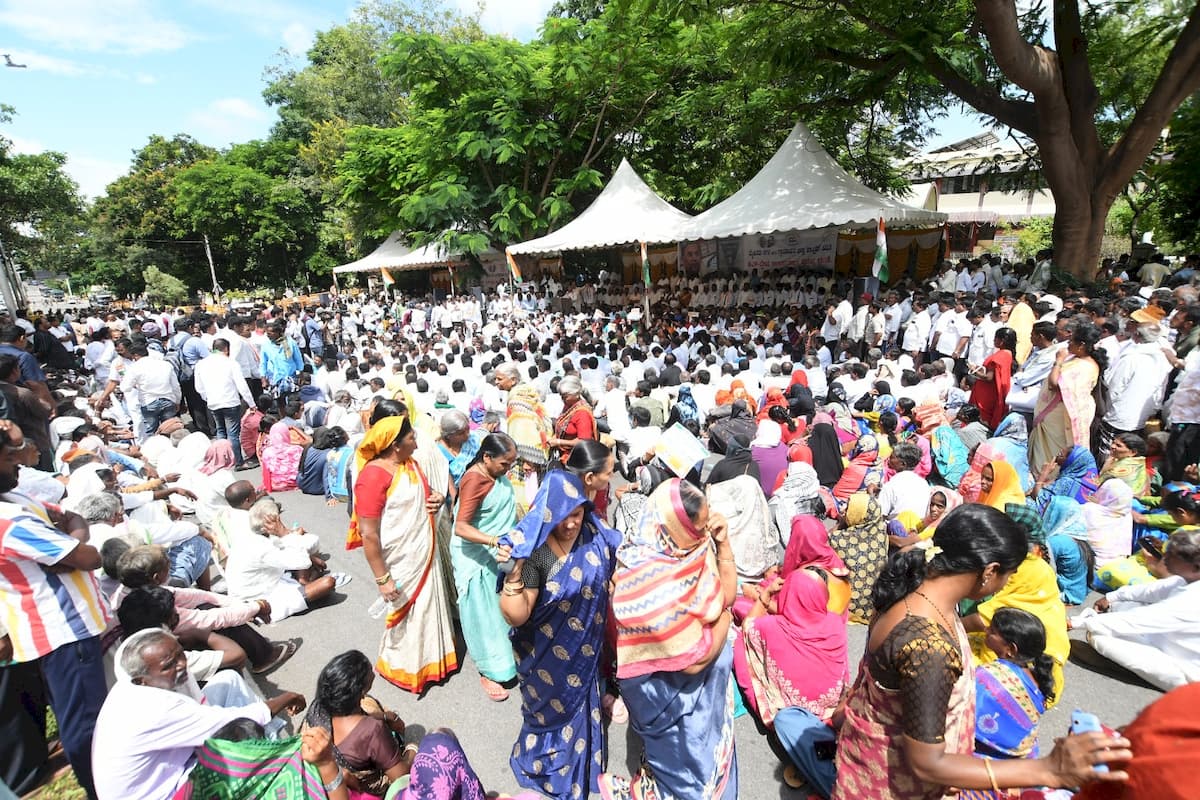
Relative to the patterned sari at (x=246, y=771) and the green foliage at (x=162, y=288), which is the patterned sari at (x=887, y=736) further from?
the green foliage at (x=162, y=288)

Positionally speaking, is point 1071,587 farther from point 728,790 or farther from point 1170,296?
point 1170,296

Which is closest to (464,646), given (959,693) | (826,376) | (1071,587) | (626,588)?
(626,588)

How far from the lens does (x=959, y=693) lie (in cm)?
176

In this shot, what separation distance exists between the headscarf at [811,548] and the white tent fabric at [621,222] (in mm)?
9035

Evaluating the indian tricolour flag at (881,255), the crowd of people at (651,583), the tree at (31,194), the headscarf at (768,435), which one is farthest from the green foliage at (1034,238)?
the tree at (31,194)

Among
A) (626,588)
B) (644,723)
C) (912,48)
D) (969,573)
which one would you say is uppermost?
(912,48)

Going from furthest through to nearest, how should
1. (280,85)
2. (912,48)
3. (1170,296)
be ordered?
(280,85)
(912,48)
(1170,296)

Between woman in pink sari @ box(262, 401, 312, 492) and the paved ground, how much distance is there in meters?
2.97

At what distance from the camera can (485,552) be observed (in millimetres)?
3176

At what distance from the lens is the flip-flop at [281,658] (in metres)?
3.59

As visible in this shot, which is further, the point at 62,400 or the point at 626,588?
the point at 62,400

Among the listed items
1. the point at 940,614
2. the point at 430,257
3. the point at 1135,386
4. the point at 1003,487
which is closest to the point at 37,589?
the point at 940,614

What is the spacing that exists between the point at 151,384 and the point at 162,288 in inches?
1217

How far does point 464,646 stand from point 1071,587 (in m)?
3.89
